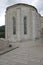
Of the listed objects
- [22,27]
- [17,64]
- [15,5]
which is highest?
[15,5]

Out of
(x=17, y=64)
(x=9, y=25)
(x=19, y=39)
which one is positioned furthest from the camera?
(x=9, y=25)

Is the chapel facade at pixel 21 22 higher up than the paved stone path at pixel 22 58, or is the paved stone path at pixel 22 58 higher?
the chapel facade at pixel 21 22

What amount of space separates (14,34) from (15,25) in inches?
84.2

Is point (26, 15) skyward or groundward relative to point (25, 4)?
groundward

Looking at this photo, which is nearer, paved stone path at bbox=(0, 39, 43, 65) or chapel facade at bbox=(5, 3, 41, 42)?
paved stone path at bbox=(0, 39, 43, 65)

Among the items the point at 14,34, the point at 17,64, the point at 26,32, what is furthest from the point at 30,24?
the point at 17,64

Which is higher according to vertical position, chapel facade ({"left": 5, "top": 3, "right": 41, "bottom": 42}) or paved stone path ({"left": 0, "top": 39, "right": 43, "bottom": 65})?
chapel facade ({"left": 5, "top": 3, "right": 41, "bottom": 42})

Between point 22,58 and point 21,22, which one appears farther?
point 21,22

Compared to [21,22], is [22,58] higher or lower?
lower

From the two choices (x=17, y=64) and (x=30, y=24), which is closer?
(x=17, y=64)

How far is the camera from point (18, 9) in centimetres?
3600

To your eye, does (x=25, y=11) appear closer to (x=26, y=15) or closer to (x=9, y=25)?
(x=26, y=15)

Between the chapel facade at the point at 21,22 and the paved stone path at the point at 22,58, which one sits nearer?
the paved stone path at the point at 22,58

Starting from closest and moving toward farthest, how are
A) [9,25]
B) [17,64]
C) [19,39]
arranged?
[17,64] → [19,39] → [9,25]
